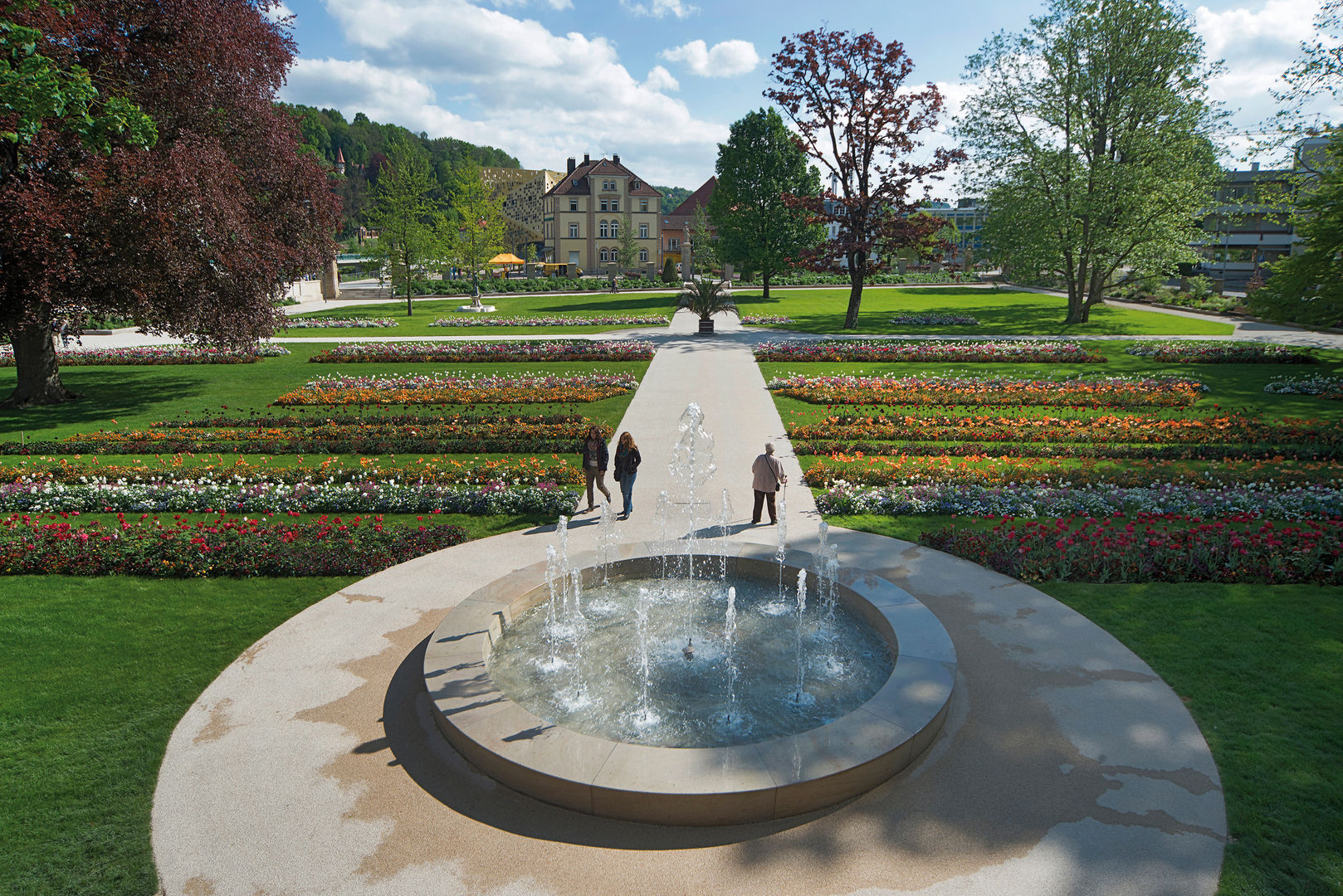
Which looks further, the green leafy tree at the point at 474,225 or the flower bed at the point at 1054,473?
the green leafy tree at the point at 474,225

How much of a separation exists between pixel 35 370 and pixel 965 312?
3888 centimetres

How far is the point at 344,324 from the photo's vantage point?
36062 millimetres

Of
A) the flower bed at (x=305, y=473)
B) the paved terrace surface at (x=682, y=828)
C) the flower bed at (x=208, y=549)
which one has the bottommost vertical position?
the paved terrace surface at (x=682, y=828)

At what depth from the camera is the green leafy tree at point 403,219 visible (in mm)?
42344

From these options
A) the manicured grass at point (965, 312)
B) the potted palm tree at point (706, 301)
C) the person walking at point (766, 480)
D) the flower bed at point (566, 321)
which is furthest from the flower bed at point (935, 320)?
the person walking at point (766, 480)

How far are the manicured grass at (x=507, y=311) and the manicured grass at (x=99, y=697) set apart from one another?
956 inches

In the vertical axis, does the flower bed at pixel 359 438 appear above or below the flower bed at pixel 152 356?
below

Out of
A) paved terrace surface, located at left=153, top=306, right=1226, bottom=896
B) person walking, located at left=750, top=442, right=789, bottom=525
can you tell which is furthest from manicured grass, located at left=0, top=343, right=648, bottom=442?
paved terrace surface, located at left=153, top=306, right=1226, bottom=896

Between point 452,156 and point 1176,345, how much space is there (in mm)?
165333

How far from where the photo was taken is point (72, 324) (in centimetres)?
1730

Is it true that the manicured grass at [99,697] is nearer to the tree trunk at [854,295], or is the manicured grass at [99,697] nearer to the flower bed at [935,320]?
the tree trunk at [854,295]

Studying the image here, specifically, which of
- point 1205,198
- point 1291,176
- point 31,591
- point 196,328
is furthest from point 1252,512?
point 1205,198

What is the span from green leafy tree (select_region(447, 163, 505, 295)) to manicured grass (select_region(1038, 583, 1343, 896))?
45.3m

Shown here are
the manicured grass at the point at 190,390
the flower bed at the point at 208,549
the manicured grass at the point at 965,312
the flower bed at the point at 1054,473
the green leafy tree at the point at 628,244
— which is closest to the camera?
the flower bed at the point at 208,549
